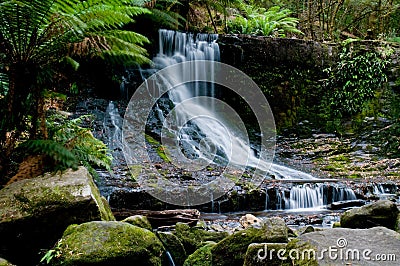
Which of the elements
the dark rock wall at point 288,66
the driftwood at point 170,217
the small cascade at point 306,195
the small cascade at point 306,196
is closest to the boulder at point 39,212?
the driftwood at point 170,217

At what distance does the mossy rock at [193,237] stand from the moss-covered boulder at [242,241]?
1.12ft

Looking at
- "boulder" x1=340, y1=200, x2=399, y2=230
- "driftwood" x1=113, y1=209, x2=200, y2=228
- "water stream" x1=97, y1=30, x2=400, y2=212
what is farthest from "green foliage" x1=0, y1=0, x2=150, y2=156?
"boulder" x1=340, y1=200, x2=399, y2=230

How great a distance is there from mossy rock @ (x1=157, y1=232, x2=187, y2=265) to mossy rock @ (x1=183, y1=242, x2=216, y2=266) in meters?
0.13

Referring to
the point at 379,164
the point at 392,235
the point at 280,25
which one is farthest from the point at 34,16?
the point at 280,25

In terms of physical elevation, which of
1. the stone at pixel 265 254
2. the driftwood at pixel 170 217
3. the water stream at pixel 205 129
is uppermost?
the water stream at pixel 205 129

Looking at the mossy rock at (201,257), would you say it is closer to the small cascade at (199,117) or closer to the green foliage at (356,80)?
the small cascade at (199,117)

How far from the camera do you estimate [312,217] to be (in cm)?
437

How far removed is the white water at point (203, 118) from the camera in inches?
250

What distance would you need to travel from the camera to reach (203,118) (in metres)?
7.89

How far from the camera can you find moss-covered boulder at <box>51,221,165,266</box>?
2.35 m

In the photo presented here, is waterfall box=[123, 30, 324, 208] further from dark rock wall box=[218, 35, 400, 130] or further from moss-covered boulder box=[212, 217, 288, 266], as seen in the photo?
moss-covered boulder box=[212, 217, 288, 266]

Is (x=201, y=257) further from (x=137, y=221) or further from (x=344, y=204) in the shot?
(x=344, y=204)

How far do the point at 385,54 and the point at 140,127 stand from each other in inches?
250

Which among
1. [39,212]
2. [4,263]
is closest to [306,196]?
[39,212]
